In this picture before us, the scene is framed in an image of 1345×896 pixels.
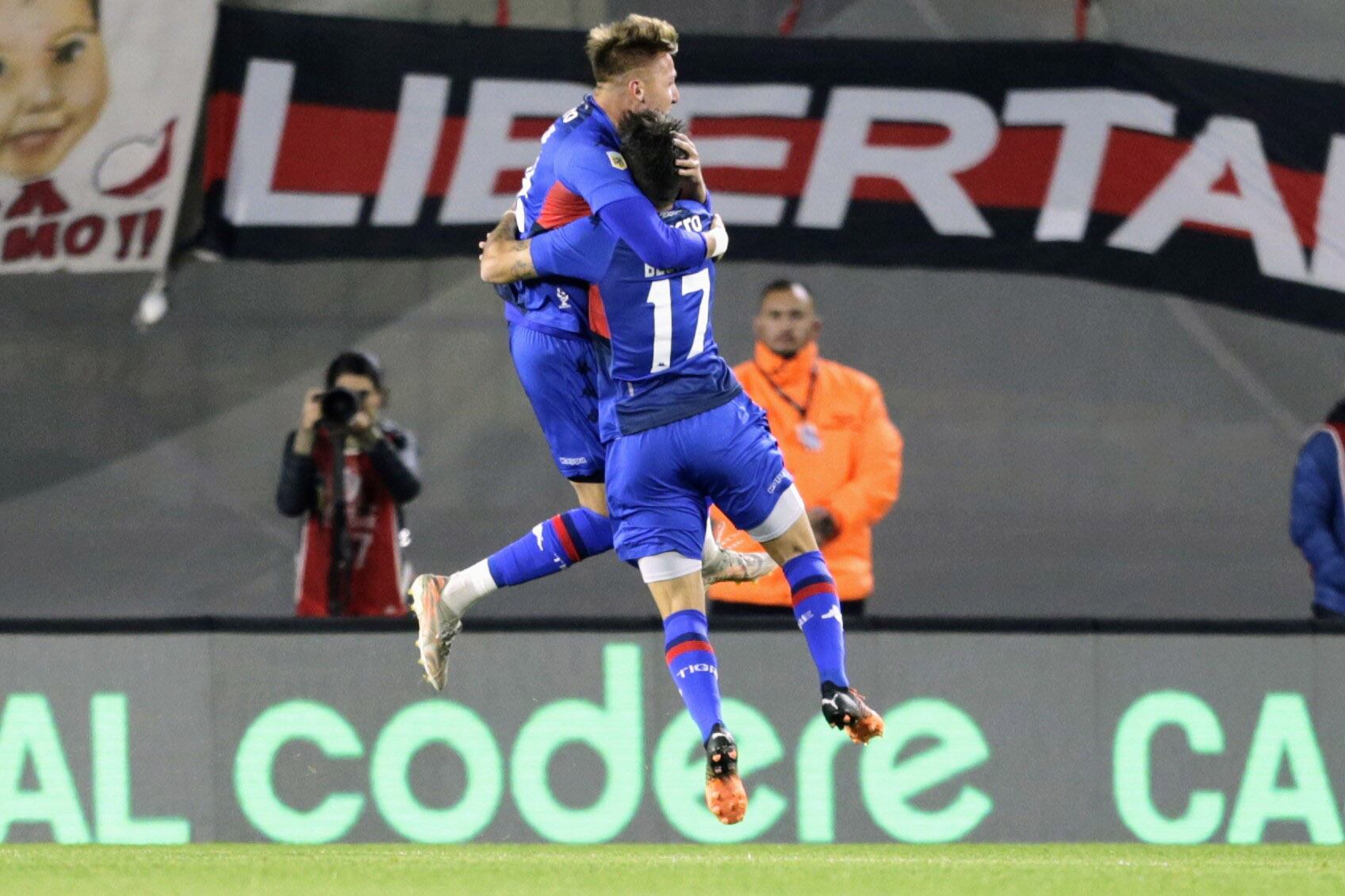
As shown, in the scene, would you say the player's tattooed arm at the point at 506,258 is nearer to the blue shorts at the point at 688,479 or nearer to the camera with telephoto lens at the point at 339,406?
the blue shorts at the point at 688,479

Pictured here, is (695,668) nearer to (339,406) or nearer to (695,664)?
(695,664)

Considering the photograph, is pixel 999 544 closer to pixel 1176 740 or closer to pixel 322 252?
pixel 1176 740

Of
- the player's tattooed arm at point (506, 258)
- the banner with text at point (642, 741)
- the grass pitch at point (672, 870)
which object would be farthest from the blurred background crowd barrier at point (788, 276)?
the player's tattooed arm at point (506, 258)

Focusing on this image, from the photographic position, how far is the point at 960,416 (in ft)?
31.7

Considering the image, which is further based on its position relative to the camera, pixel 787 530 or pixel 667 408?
pixel 787 530

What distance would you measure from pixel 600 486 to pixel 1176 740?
238 centimetres

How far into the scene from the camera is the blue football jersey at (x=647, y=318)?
19.0 feet

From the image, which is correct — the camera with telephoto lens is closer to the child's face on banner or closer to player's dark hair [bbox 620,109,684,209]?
the child's face on banner

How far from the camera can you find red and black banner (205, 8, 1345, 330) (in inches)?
365

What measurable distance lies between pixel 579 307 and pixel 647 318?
1.57ft

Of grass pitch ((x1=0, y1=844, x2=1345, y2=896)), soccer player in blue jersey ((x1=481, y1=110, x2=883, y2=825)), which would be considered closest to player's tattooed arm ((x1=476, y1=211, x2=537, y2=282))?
soccer player in blue jersey ((x1=481, y1=110, x2=883, y2=825))

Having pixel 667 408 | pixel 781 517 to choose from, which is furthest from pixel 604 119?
pixel 781 517

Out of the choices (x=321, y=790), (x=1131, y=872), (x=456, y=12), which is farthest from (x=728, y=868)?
(x=456, y=12)

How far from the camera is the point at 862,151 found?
952cm
